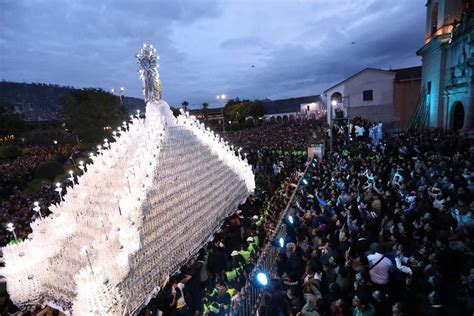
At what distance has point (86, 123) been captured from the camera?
35.0 meters

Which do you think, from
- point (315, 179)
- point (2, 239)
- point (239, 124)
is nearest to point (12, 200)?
point (2, 239)

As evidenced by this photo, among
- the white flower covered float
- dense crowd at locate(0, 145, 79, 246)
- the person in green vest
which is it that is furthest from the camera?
dense crowd at locate(0, 145, 79, 246)

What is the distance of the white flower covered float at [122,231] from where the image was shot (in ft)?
22.9

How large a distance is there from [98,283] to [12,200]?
14050 mm

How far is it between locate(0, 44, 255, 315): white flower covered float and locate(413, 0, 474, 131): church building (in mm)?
21840

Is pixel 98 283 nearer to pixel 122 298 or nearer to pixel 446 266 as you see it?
pixel 122 298

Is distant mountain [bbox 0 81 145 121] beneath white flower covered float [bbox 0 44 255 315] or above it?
above

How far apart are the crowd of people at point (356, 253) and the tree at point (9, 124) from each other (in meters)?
36.5

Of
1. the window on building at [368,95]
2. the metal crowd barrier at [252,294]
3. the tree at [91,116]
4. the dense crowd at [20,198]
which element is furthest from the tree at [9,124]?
the window on building at [368,95]

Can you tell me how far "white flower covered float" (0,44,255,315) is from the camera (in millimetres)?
6969

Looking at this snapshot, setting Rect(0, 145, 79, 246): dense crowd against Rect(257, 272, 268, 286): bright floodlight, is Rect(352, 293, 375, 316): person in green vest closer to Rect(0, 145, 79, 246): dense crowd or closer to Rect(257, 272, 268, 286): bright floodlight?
Rect(257, 272, 268, 286): bright floodlight

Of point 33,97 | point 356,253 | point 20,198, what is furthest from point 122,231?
point 33,97

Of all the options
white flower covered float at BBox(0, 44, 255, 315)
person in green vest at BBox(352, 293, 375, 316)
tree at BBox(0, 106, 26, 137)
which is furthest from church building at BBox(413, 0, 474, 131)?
tree at BBox(0, 106, 26, 137)

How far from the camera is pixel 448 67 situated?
906 inches
